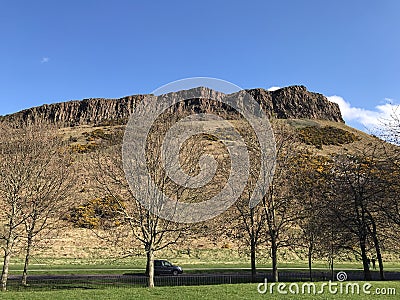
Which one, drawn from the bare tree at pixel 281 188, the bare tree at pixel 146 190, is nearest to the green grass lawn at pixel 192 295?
the bare tree at pixel 146 190

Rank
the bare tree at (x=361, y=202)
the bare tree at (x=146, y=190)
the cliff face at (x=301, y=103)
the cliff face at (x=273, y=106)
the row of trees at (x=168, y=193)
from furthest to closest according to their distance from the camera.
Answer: the cliff face at (x=273, y=106)
the cliff face at (x=301, y=103)
the bare tree at (x=361, y=202)
the row of trees at (x=168, y=193)
the bare tree at (x=146, y=190)

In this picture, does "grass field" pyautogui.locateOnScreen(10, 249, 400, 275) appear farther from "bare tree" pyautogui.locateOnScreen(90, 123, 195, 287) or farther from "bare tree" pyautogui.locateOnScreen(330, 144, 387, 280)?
"bare tree" pyautogui.locateOnScreen(90, 123, 195, 287)

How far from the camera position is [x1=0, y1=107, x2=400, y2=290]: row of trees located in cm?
1877

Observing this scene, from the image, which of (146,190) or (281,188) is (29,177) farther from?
(281,188)

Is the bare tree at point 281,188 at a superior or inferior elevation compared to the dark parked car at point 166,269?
superior

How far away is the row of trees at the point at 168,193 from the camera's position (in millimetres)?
18766

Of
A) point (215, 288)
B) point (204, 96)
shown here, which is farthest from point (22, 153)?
point (215, 288)

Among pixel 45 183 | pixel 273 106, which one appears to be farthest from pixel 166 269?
pixel 273 106

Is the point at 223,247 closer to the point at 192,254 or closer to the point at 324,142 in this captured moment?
the point at 192,254

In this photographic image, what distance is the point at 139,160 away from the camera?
18.5m

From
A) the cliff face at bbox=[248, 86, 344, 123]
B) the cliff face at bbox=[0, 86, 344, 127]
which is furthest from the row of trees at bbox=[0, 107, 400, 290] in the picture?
the cliff face at bbox=[248, 86, 344, 123]

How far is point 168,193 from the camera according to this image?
18734mm

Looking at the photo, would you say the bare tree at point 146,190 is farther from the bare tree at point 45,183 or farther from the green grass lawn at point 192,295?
the bare tree at point 45,183

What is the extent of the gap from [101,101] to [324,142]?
434ft
